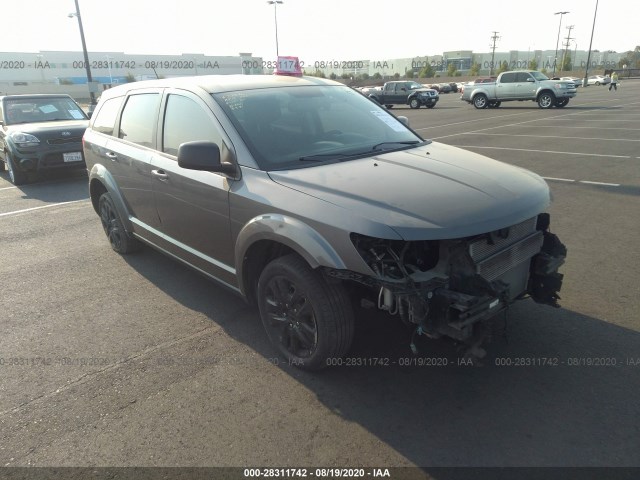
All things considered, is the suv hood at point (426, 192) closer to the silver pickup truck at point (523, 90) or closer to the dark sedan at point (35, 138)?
the dark sedan at point (35, 138)

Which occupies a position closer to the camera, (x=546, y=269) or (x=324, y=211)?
(x=324, y=211)

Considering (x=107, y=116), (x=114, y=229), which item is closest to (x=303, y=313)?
(x=114, y=229)

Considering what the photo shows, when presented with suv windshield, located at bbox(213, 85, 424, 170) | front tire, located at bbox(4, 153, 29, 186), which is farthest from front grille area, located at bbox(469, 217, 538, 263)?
front tire, located at bbox(4, 153, 29, 186)

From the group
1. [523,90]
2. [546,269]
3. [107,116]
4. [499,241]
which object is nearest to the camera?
[499,241]

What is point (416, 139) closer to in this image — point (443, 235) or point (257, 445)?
point (443, 235)

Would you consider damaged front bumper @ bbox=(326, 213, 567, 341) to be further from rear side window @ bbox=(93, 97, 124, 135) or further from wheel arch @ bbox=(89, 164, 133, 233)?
rear side window @ bbox=(93, 97, 124, 135)

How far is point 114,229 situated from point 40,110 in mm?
7020

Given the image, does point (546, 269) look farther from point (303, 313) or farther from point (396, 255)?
point (303, 313)

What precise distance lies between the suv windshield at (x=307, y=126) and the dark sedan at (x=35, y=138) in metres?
7.36

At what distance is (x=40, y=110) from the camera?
10641 mm

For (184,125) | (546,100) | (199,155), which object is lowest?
(546,100)

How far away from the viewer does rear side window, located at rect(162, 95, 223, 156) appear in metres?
3.60

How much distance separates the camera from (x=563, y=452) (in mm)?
2469


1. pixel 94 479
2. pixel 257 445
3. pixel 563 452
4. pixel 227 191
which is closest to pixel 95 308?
pixel 227 191
